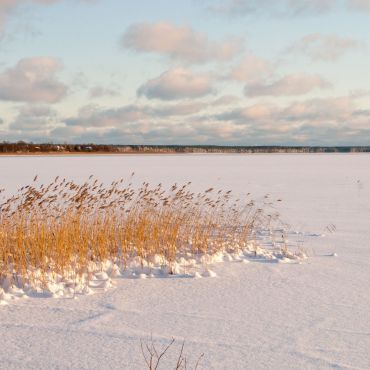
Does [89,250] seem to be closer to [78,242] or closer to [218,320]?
[78,242]

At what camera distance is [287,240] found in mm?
8648

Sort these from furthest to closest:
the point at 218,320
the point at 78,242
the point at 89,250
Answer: the point at 89,250
the point at 78,242
the point at 218,320

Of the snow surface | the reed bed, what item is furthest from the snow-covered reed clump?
the snow surface

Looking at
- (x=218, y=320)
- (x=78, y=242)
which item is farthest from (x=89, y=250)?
(x=218, y=320)

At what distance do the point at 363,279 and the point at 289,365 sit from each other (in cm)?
282

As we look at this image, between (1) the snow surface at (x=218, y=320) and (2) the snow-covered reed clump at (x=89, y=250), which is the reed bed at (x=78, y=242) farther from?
(1) the snow surface at (x=218, y=320)

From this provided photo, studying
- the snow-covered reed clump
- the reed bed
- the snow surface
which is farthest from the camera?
the reed bed

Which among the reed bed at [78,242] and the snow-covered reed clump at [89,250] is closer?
the snow-covered reed clump at [89,250]

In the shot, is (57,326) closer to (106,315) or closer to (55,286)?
(106,315)

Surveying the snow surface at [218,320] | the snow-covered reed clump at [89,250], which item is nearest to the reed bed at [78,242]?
the snow-covered reed clump at [89,250]

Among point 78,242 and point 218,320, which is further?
point 78,242

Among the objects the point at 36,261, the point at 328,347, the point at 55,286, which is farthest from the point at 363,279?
the point at 36,261

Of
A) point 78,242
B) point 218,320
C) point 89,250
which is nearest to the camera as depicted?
point 218,320

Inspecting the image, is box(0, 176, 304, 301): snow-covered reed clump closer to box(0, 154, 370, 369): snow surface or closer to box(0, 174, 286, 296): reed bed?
box(0, 174, 286, 296): reed bed
